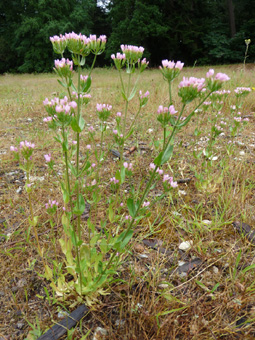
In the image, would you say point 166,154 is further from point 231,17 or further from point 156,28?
point 231,17

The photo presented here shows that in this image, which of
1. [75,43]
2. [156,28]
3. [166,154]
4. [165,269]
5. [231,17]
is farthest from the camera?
[156,28]

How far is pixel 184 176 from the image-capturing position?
9.46 feet

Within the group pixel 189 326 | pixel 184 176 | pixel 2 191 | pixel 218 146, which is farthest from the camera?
pixel 218 146

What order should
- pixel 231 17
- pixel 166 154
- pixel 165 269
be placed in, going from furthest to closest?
1. pixel 231 17
2. pixel 165 269
3. pixel 166 154

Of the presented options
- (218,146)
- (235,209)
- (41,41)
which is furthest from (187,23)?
(235,209)

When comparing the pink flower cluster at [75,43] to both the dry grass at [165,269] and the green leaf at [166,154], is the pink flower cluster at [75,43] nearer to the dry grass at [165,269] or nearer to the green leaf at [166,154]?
the green leaf at [166,154]

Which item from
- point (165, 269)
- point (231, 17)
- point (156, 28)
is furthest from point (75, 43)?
point (231, 17)

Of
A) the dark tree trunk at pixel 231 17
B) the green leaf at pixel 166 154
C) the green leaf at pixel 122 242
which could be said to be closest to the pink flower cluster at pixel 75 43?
the green leaf at pixel 166 154

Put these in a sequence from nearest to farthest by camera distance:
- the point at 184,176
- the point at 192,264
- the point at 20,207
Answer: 1. the point at 192,264
2. the point at 20,207
3. the point at 184,176

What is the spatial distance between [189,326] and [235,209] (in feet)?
3.76

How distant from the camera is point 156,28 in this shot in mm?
21344

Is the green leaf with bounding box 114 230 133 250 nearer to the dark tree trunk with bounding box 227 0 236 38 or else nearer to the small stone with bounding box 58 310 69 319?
the small stone with bounding box 58 310 69 319

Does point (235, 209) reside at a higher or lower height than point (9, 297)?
higher

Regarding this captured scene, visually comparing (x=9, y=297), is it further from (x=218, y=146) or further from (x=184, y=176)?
(x=218, y=146)
